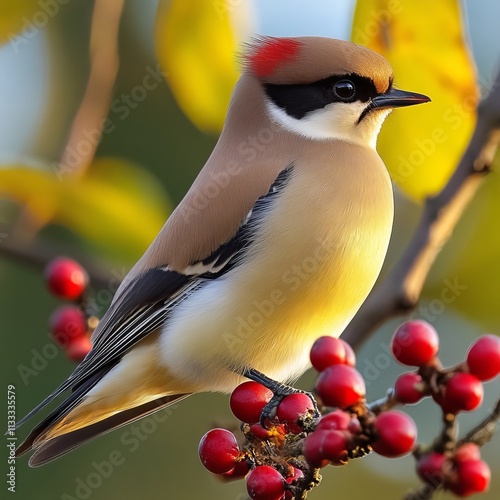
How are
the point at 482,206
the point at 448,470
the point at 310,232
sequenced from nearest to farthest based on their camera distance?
1. the point at 448,470
2. the point at 310,232
3. the point at 482,206

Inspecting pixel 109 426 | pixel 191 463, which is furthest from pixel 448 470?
pixel 191 463

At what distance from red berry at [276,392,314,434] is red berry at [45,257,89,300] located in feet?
4.09

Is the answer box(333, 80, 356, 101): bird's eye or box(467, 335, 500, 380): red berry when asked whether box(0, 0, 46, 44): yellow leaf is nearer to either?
box(333, 80, 356, 101): bird's eye

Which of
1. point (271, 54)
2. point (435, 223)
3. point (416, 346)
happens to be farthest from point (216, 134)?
point (416, 346)

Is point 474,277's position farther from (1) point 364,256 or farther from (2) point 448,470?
(2) point 448,470

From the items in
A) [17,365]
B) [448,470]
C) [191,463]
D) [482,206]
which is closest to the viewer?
[448,470]

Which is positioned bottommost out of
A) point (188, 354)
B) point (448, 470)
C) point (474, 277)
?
point (188, 354)

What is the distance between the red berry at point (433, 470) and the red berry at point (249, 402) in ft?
2.98

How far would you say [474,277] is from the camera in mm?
3309

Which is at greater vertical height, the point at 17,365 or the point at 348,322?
the point at 348,322

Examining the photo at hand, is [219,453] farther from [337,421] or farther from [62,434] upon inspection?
[62,434]

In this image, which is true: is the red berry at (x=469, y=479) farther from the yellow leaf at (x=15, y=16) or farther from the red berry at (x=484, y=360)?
the yellow leaf at (x=15, y=16)

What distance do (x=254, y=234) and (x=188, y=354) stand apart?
0.49m

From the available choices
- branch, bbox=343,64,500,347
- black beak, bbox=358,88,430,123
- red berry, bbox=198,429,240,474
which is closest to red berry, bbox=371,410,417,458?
red berry, bbox=198,429,240,474
